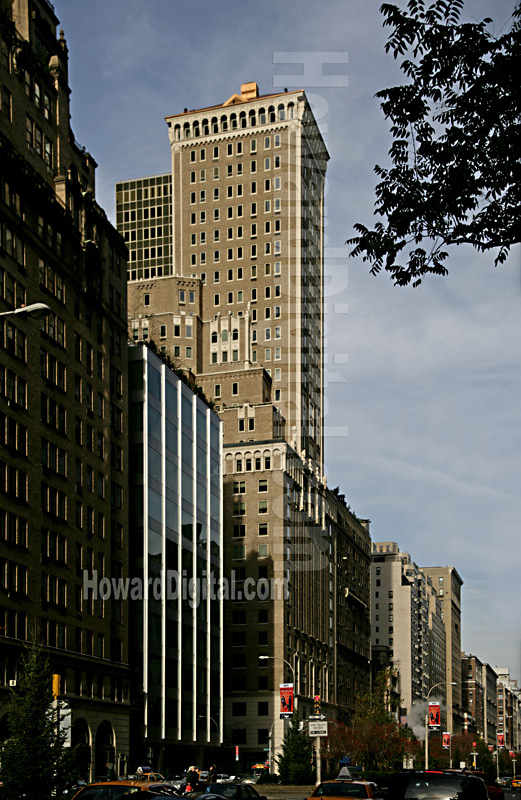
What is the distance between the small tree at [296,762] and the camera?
246 ft

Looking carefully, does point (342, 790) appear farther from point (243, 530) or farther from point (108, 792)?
point (243, 530)

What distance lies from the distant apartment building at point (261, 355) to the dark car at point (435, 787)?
321 feet

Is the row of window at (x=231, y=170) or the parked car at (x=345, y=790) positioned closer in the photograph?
the parked car at (x=345, y=790)

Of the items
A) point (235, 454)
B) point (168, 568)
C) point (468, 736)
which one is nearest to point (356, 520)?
point (235, 454)

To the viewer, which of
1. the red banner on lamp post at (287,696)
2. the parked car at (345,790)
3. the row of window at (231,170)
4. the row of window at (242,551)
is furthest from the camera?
the row of window at (231,170)

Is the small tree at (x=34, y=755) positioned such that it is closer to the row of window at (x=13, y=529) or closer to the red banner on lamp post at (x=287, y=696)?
the row of window at (x=13, y=529)

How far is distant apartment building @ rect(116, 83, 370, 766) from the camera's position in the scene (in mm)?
118500

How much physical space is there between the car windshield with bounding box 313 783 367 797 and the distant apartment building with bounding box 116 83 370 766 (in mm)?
89398

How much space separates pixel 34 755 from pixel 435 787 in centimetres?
2144

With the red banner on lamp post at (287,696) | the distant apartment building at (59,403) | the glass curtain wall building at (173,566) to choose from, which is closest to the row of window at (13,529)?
the distant apartment building at (59,403)

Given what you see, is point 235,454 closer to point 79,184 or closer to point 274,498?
point 274,498

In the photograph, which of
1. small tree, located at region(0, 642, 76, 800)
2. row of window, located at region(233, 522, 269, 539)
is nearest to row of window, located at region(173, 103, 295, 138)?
row of window, located at region(233, 522, 269, 539)

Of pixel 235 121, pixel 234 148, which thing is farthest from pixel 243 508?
pixel 235 121

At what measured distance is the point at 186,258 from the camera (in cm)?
15112
